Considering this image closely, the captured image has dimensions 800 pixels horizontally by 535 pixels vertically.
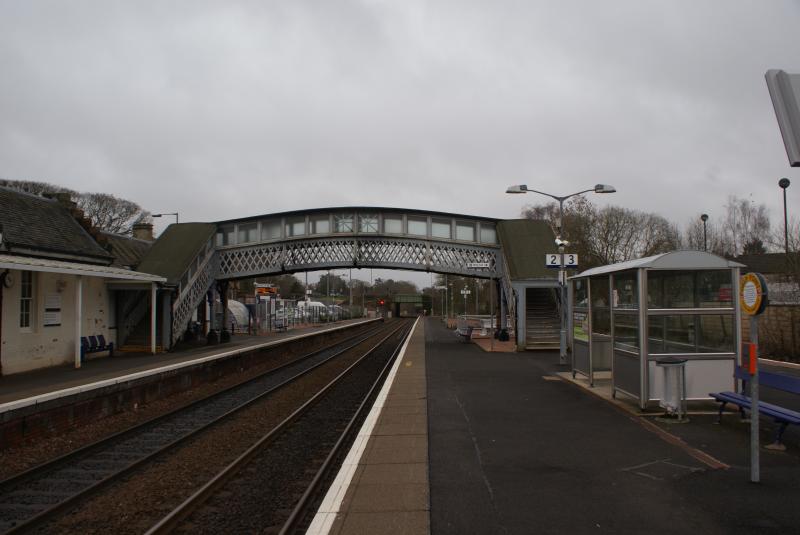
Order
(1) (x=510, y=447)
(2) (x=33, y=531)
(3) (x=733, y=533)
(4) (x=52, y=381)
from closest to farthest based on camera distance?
(3) (x=733, y=533) → (2) (x=33, y=531) → (1) (x=510, y=447) → (4) (x=52, y=381)

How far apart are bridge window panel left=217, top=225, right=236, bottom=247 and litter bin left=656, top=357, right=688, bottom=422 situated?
80.3ft

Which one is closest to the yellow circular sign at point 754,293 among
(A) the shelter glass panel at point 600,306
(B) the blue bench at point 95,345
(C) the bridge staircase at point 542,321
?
(A) the shelter glass panel at point 600,306

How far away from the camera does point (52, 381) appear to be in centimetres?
1304

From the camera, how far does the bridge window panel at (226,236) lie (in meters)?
29.3

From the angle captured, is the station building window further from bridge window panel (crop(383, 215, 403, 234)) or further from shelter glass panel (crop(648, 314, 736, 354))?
shelter glass panel (crop(648, 314, 736, 354))

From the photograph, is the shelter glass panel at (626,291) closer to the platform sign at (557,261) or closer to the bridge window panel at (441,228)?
the platform sign at (557,261)

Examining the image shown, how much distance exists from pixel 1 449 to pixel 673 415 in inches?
406

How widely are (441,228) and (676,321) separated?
18.8 metres

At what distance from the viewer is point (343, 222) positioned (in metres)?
27.9

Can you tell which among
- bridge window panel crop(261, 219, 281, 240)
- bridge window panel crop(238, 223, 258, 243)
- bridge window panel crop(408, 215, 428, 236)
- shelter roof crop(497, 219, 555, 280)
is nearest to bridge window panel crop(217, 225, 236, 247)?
bridge window panel crop(238, 223, 258, 243)

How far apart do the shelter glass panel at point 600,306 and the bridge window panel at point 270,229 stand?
19.8 metres

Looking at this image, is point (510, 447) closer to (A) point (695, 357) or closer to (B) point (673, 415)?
(B) point (673, 415)

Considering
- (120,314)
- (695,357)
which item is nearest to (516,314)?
(695,357)

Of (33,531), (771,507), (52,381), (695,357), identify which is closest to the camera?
(771,507)
